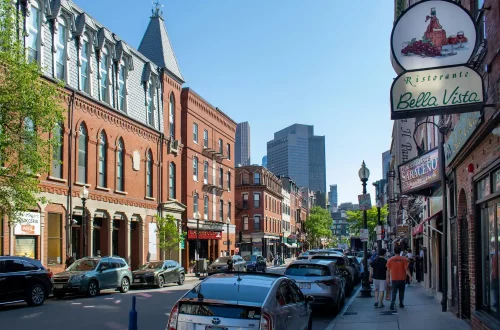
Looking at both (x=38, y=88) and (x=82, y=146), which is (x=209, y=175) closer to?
(x=82, y=146)

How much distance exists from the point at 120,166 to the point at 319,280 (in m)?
23.9

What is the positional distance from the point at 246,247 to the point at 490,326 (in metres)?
67.2

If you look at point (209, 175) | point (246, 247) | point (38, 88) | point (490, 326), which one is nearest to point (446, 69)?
point (490, 326)

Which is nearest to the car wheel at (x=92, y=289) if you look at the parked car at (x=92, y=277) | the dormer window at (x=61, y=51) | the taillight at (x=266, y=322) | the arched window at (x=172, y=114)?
the parked car at (x=92, y=277)

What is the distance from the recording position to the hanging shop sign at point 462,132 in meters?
10.2

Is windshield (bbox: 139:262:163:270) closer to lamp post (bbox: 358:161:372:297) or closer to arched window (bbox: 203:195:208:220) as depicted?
lamp post (bbox: 358:161:372:297)

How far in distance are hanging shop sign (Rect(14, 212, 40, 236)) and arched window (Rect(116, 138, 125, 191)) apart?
9.18 meters

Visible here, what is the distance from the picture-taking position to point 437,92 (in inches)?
359

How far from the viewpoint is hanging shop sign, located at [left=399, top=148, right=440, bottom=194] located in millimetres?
17047

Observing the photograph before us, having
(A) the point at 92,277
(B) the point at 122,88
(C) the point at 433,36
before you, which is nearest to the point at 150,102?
(B) the point at 122,88

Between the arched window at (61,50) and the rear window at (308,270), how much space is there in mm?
19983

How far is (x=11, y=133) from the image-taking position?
64.5ft

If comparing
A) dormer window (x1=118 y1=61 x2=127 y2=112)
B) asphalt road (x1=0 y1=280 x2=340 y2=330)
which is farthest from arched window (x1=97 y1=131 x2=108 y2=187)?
asphalt road (x1=0 y1=280 x2=340 y2=330)

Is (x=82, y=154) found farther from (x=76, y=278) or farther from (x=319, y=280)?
(x=319, y=280)
